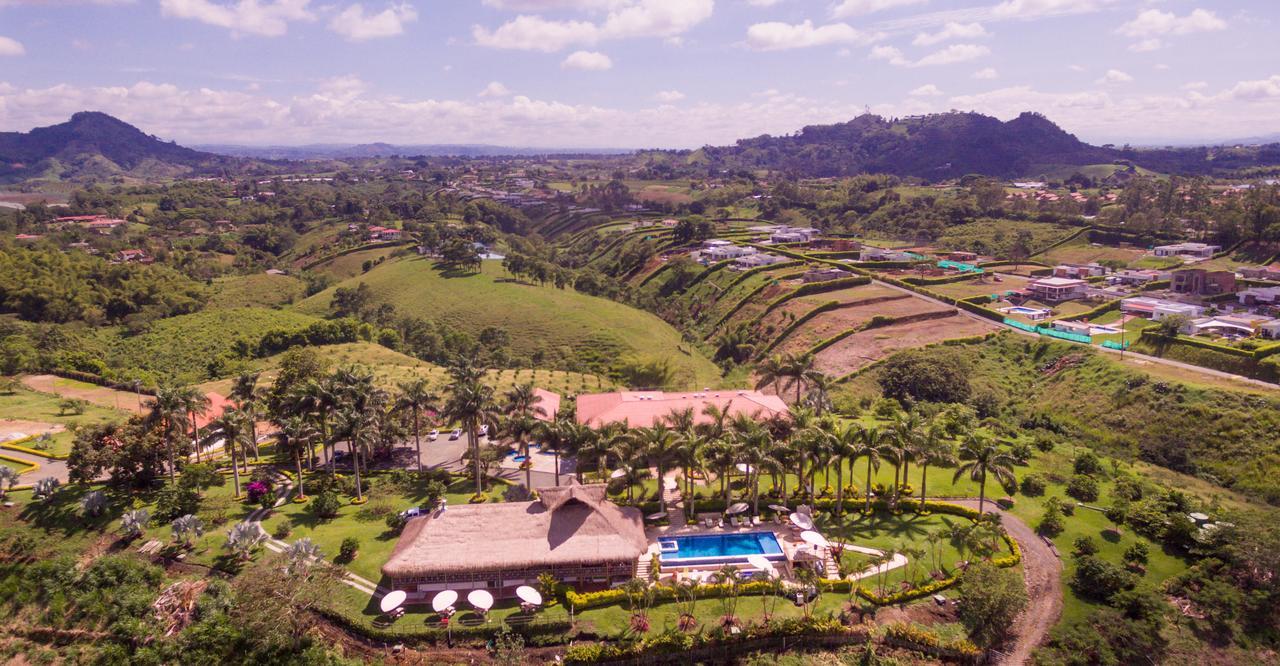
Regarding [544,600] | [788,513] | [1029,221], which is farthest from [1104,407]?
[1029,221]

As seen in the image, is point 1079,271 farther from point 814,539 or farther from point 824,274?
point 814,539

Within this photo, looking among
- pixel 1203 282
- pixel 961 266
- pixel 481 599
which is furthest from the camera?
pixel 961 266

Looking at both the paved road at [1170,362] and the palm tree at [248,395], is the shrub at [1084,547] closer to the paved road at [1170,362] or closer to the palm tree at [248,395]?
the paved road at [1170,362]

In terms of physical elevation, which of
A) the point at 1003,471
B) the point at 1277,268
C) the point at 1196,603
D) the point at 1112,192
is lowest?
the point at 1196,603

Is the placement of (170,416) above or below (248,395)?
below

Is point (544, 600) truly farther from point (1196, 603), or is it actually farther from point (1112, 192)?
point (1112, 192)

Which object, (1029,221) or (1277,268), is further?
(1029,221)

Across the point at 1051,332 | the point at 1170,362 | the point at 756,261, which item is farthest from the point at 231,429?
the point at 756,261

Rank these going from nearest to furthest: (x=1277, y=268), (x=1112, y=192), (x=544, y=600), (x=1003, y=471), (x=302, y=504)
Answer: (x=544, y=600), (x=1003, y=471), (x=302, y=504), (x=1277, y=268), (x=1112, y=192)
